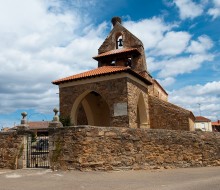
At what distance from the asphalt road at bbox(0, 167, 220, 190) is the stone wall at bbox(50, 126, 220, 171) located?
0.48 meters

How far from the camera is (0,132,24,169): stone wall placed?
1089 cm

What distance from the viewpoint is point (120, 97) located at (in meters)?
16.6

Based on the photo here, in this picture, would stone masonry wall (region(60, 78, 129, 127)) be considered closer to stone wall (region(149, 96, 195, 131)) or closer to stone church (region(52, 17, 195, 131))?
stone church (region(52, 17, 195, 131))

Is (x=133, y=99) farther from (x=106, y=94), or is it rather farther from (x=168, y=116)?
(x=168, y=116)

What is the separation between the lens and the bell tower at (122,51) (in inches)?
845

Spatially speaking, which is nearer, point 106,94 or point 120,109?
point 120,109

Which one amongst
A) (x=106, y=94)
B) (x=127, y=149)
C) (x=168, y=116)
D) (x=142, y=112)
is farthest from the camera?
(x=142, y=112)

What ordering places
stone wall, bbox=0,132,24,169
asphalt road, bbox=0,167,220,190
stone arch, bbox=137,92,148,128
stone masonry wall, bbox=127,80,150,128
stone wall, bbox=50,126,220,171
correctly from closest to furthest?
asphalt road, bbox=0,167,220,190 < stone wall, bbox=50,126,220,171 < stone wall, bbox=0,132,24,169 < stone masonry wall, bbox=127,80,150,128 < stone arch, bbox=137,92,148,128

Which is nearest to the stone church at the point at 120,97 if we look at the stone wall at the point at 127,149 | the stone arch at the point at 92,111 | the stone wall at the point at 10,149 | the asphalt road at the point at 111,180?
the stone arch at the point at 92,111

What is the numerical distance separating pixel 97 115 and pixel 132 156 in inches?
419

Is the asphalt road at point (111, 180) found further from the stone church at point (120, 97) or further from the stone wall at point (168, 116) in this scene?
the stone wall at point (168, 116)

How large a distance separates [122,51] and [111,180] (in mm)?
14276

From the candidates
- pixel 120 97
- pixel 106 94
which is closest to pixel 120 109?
pixel 120 97

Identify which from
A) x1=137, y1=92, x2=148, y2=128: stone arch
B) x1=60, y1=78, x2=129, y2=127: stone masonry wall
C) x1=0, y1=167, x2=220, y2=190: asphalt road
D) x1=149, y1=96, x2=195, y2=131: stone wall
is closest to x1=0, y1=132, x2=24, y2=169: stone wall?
x1=0, y1=167, x2=220, y2=190: asphalt road
